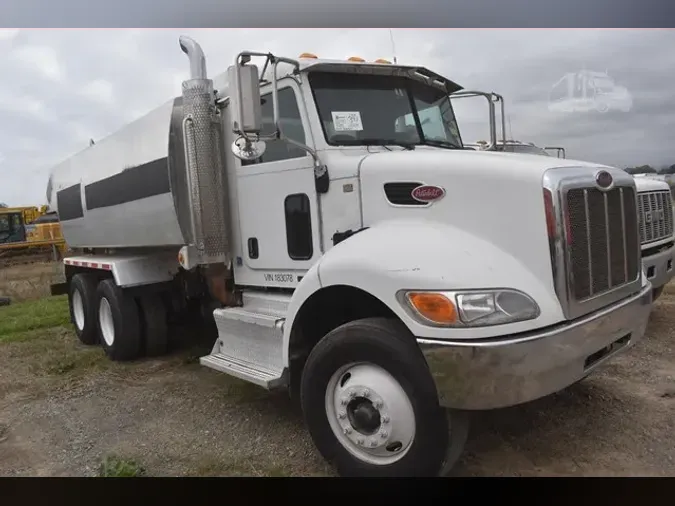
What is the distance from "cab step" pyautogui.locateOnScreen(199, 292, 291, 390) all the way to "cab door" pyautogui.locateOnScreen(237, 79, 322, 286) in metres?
0.19

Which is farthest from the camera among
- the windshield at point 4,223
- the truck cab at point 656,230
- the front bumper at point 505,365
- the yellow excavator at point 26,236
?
the windshield at point 4,223

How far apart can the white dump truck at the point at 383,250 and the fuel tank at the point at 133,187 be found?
3cm

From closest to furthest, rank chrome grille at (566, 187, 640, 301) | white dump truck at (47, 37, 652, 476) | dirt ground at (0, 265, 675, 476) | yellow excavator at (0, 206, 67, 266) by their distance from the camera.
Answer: white dump truck at (47, 37, 652, 476), chrome grille at (566, 187, 640, 301), dirt ground at (0, 265, 675, 476), yellow excavator at (0, 206, 67, 266)

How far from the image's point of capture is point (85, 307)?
22.3 feet

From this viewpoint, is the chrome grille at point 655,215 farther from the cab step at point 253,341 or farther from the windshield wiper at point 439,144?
the cab step at point 253,341

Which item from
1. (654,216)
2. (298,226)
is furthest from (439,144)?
Result: (654,216)

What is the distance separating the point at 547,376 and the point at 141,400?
355 cm

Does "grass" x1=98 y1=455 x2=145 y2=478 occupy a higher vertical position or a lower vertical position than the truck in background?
lower

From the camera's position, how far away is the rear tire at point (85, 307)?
22.2ft

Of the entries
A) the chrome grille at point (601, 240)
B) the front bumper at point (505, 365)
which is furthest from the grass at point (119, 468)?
the chrome grille at point (601, 240)

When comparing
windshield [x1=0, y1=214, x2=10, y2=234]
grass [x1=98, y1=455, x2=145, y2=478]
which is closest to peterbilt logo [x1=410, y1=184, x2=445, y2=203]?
grass [x1=98, y1=455, x2=145, y2=478]

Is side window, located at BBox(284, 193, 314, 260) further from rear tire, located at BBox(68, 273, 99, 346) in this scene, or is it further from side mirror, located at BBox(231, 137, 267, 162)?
rear tire, located at BBox(68, 273, 99, 346)

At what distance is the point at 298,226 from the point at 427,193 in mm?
1115

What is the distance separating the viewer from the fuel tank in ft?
15.8
